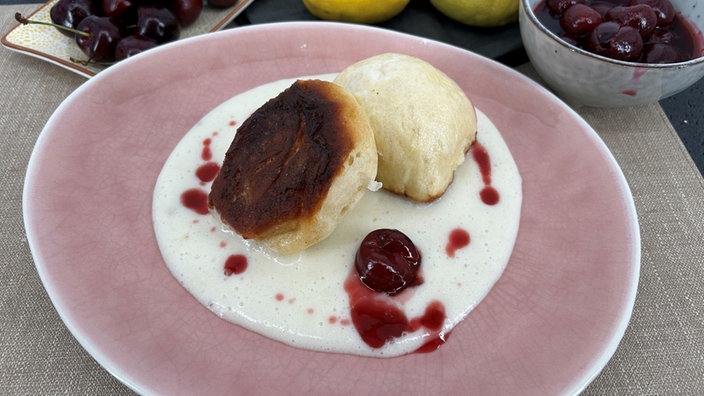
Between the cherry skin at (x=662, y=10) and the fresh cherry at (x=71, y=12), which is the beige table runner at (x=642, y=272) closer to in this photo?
the fresh cherry at (x=71, y=12)

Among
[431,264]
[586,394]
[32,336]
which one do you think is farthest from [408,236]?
[32,336]

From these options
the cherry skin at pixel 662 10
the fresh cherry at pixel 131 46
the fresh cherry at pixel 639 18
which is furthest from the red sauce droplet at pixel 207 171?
the cherry skin at pixel 662 10

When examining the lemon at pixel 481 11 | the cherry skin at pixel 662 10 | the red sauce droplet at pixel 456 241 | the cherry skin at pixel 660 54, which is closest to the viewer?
the red sauce droplet at pixel 456 241

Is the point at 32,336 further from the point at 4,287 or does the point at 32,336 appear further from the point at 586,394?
the point at 586,394

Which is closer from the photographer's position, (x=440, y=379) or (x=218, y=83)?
(x=440, y=379)

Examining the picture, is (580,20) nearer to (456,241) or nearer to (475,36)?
(475,36)

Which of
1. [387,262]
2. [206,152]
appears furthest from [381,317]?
[206,152]

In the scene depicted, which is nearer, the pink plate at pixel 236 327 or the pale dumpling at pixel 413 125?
the pink plate at pixel 236 327

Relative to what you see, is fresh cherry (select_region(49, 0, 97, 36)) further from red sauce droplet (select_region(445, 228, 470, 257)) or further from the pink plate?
red sauce droplet (select_region(445, 228, 470, 257))
